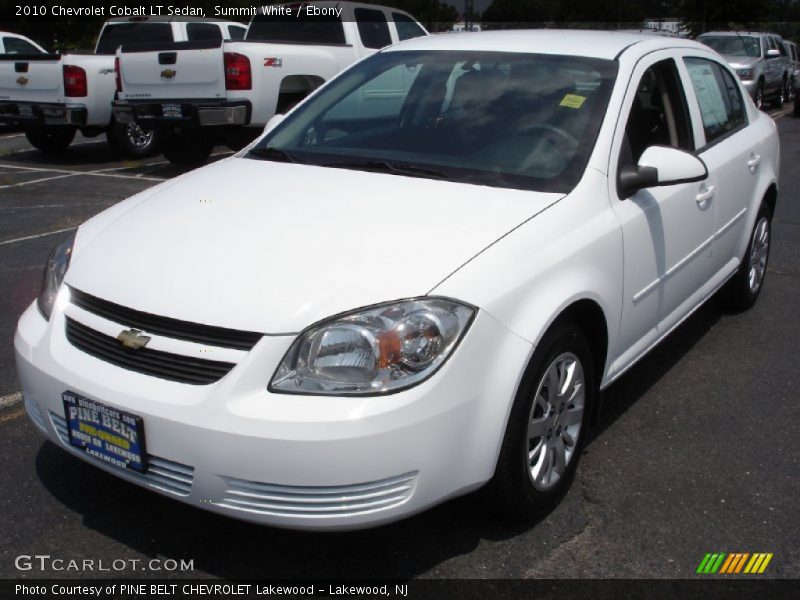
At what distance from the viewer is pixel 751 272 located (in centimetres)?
555

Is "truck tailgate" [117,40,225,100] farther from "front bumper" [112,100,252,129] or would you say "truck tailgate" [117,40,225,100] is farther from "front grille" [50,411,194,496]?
"front grille" [50,411,194,496]

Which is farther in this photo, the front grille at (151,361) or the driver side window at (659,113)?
the driver side window at (659,113)

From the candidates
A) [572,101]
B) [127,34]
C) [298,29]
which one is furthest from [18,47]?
[572,101]

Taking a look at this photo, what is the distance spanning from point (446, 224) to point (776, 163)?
3506 millimetres

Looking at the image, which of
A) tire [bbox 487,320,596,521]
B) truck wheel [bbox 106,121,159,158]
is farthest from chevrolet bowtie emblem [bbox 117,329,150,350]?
truck wheel [bbox 106,121,159,158]

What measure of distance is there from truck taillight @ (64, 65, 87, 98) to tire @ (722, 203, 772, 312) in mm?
9618

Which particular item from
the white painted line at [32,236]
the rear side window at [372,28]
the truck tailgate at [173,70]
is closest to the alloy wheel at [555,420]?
the white painted line at [32,236]

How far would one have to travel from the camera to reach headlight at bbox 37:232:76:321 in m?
3.16

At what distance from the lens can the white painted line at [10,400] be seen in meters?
4.11

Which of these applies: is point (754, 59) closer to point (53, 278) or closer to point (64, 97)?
point (64, 97)

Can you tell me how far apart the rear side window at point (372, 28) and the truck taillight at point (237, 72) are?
2228 millimetres

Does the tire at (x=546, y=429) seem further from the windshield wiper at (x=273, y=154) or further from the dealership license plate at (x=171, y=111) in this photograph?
the dealership license plate at (x=171, y=111)

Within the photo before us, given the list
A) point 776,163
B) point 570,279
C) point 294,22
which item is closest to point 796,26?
point 294,22

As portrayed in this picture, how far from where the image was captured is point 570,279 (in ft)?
10.1
